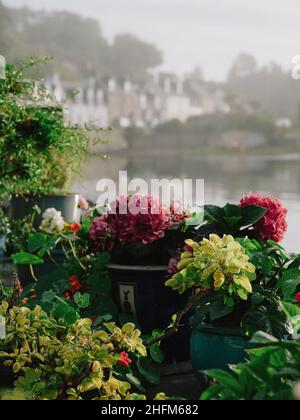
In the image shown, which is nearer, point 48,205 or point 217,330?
point 217,330

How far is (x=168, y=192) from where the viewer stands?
11.9 ft

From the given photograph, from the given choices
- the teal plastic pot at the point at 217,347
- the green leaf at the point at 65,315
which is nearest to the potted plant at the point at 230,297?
the teal plastic pot at the point at 217,347

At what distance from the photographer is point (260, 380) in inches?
69.6

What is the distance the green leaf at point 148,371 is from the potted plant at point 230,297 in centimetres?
22

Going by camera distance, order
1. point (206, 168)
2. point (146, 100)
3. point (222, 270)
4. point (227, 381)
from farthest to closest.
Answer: point (146, 100), point (206, 168), point (222, 270), point (227, 381)

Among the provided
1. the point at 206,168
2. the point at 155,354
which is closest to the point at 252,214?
the point at 155,354

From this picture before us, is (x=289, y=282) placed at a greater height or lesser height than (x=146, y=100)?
lesser

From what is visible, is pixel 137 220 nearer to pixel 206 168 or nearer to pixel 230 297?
pixel 230 297

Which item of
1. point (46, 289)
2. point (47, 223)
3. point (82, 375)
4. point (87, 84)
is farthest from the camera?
point (87, 84)

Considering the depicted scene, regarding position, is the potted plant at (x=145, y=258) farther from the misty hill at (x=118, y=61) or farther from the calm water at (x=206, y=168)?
the misty hill at (x=118, y=61)

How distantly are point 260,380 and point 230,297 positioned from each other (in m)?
0.77

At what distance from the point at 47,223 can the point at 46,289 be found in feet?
2.62
